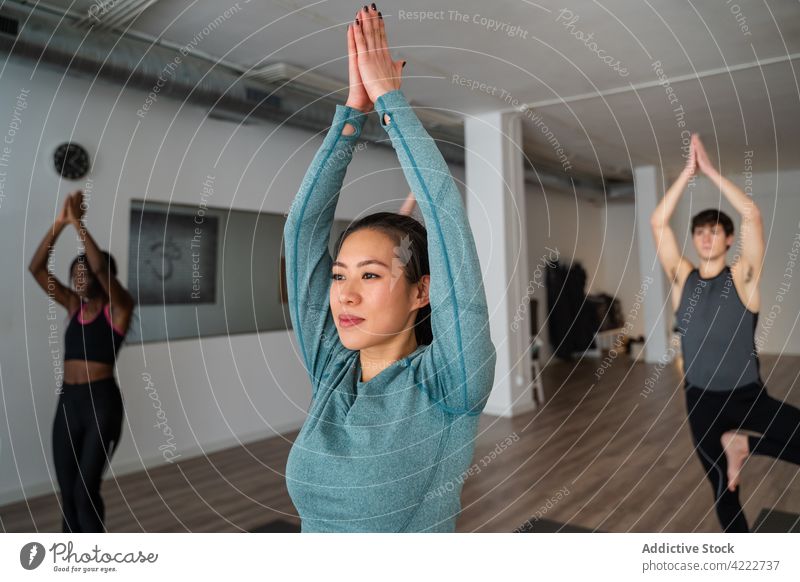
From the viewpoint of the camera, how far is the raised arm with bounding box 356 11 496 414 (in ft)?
2.51

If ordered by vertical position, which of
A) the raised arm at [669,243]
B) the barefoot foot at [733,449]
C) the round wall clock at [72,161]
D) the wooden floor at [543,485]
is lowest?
the wooden floor at [543,485]

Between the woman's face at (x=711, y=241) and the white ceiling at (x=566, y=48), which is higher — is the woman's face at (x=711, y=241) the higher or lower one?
the lower one

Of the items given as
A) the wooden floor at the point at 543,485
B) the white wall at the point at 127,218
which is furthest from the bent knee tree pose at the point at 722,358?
the white wall at the point at 127,218

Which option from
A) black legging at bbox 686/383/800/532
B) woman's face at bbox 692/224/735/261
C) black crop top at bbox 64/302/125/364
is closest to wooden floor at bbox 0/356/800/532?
black legging at bbox 686/383/800/532

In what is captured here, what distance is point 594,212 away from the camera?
763 cm

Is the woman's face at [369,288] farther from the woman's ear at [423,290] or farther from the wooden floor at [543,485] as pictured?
the wooden floor at [543,485]

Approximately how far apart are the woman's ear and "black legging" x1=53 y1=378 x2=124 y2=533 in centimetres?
184

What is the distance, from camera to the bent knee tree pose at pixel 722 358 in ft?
6.16

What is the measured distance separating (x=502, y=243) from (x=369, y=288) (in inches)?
148

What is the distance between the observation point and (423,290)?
91 centimetres

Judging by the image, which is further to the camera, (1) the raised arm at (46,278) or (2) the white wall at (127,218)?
(2) the white wall at (127,218)

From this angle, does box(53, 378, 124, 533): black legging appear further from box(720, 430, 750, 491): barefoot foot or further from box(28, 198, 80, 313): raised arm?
box(720, 430, 750, 491): barefoot foot

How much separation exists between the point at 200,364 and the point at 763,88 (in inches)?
145

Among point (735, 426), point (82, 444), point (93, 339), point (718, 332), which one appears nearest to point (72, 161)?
point (93, 339)
